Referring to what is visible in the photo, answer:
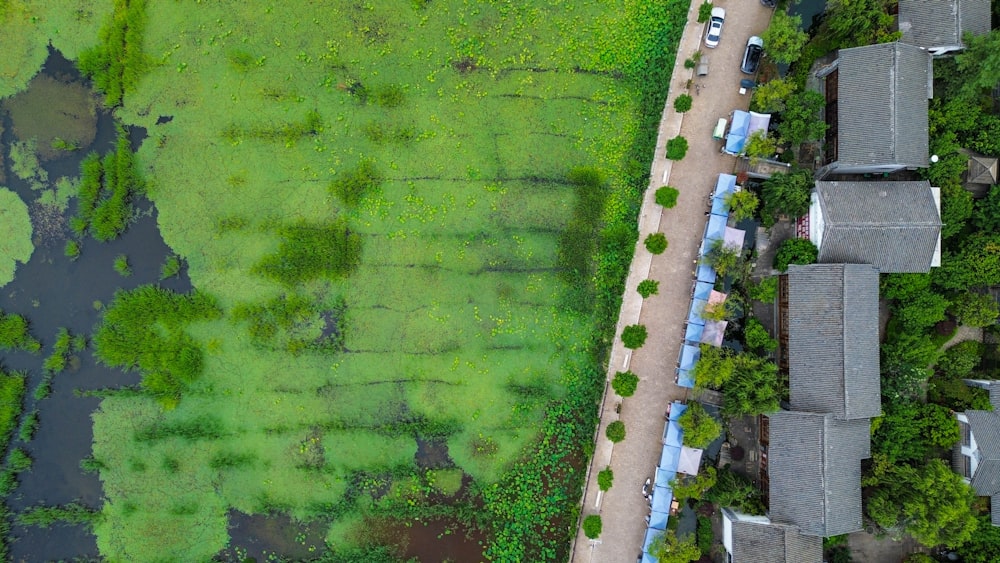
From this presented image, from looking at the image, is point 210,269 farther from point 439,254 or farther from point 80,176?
point 439,254

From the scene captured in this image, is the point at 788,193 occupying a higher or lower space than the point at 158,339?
higher

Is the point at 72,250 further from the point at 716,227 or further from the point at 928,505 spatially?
the point at 928,505

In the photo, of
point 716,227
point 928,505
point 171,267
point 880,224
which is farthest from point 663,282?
point 171,267

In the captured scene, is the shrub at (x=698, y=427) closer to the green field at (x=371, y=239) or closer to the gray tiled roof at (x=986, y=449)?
the green field at (x=371, y=239)

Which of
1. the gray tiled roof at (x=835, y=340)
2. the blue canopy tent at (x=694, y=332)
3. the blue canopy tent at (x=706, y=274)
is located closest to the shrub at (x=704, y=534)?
the gray tiled roof at (x=835, y=340)

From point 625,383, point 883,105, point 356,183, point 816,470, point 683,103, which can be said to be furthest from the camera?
point 356,183

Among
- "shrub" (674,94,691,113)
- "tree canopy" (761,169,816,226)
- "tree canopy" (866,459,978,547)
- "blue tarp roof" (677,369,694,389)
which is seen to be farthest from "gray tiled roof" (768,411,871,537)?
"shrub" (674,94,691,113)

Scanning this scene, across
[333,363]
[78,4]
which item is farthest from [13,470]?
[78,4]
